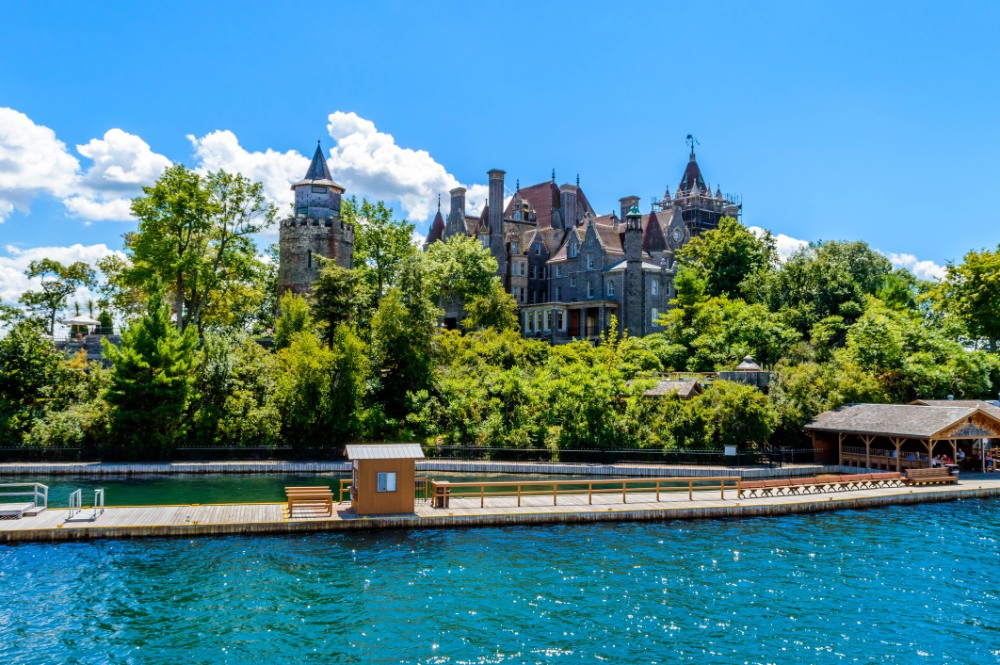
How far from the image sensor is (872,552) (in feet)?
74.9

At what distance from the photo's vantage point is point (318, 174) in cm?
6122

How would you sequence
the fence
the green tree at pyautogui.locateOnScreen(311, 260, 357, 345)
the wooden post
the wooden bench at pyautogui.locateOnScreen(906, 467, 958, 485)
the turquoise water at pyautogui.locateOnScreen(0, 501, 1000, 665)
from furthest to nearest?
the green tree at pyautogui.locateOnScreen(311, 260, 357, 345) → the fence → the wooden post → the wooden bench at pyautogui.locateOnScreen(906, 467, 958, 485) → the turquoise water at pyautogui.locateOnScreen(0, 501, 1000, 665)

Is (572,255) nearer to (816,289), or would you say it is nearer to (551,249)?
(551,249)

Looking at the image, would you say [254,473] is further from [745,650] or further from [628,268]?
[628,268]

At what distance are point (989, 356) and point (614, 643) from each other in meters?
41.0

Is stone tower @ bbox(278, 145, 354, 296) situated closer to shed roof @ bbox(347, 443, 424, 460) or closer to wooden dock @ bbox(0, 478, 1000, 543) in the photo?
shed roof @ bbox(347, 443, 424, 460)

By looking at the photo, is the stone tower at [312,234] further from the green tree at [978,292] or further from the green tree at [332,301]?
the green tree at [978,292]

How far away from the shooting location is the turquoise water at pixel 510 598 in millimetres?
15156

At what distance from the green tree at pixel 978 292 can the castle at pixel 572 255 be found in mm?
22331

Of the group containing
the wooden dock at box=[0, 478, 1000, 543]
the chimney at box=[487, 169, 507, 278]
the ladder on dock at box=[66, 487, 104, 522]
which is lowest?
the wooden dock at box=[0, 478, 1000, 543]

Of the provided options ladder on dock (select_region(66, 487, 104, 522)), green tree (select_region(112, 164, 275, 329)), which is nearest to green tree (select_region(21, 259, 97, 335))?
green tree (select_region(112, 164, 275, 329))

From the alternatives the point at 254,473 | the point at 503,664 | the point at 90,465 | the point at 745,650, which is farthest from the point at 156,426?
the point at 745,650

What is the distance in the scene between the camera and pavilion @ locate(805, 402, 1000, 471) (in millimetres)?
33812

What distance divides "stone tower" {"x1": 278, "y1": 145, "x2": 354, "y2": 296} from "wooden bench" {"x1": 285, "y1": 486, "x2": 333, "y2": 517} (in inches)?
1377
